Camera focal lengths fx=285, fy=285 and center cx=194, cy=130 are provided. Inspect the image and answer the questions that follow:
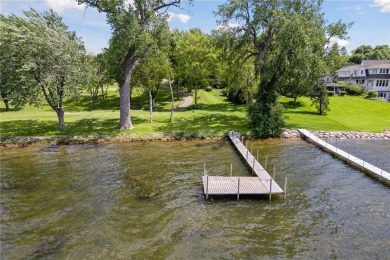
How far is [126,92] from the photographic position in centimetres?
3431

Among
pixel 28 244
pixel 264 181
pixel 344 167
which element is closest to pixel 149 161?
pixel 264 181

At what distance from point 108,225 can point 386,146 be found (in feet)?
96.9

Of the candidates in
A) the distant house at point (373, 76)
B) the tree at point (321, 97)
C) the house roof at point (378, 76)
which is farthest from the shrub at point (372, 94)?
the tree at point (321, 97)

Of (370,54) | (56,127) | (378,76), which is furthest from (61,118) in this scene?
(370,54)

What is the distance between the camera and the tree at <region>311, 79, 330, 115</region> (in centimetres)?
4662

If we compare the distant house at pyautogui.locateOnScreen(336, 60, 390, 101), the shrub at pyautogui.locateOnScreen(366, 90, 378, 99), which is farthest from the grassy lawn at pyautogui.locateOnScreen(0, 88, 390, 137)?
the distant house at pyautogui.locateOnScreen(336, 60, 390, 101)

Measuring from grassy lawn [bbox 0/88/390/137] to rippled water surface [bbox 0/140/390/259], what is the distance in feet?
31.0

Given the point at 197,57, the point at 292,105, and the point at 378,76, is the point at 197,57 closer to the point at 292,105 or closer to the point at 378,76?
the point at 292,105

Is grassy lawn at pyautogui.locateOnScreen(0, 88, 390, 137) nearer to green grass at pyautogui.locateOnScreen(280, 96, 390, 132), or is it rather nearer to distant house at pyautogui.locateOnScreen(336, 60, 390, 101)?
green grass at pyautogui.locateOnScreen(280, 96, 390, 132)

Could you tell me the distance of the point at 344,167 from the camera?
23609 mm

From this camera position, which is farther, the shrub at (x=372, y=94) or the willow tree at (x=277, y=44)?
the shrub at (x=372, y=94)

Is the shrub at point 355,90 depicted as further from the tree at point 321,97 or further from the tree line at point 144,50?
the tree line at point 144,50

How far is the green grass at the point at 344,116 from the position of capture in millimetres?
38116

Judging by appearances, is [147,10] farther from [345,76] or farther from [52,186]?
[345,76]
